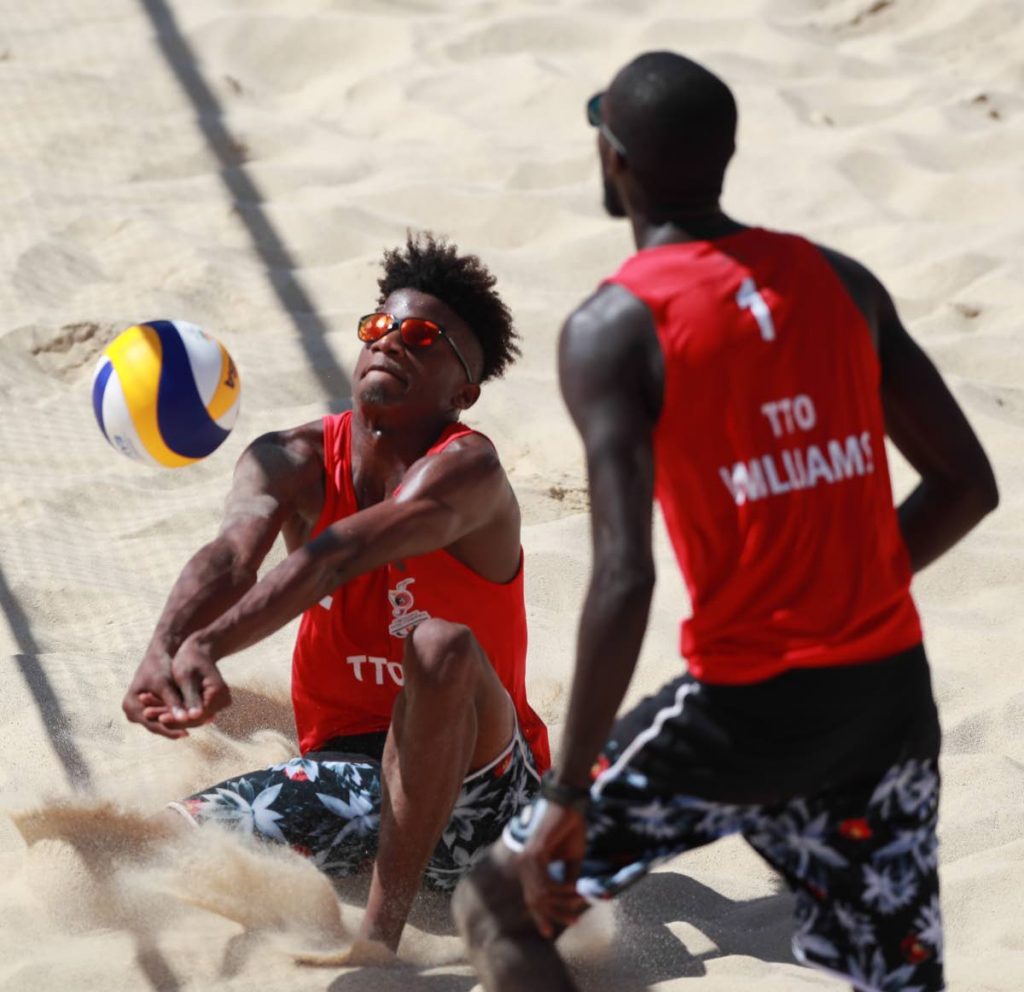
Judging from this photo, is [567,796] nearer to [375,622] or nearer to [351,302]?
[375,622]

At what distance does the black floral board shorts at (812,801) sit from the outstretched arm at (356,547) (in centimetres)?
70

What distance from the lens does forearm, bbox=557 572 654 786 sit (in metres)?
1.95

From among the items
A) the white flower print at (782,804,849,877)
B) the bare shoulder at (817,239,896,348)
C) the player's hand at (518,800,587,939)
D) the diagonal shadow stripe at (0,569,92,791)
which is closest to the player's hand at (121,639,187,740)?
the player's hand at (518,800,587,939)

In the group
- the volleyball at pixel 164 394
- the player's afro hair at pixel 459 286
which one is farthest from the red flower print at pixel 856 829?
the volleyball at pixel 164 394

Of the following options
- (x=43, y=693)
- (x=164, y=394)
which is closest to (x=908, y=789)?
(x=164, y=394)

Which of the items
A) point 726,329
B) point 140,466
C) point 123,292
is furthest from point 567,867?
point 123,292

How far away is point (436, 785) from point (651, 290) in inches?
44.8

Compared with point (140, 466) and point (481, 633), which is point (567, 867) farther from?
point (140, 466)

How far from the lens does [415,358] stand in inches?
126

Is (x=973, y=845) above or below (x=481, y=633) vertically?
below

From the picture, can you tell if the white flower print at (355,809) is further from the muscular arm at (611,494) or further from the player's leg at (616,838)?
the muscular arm at (611,494)

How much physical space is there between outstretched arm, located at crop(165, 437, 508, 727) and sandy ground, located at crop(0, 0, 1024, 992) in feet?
1.76

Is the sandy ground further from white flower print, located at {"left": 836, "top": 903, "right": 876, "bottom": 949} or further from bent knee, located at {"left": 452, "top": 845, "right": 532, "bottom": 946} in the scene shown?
bent knee, located at {"left": 452, "top": 845, "right": 532, "bottom": 946}

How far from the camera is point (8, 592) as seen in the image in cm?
414
